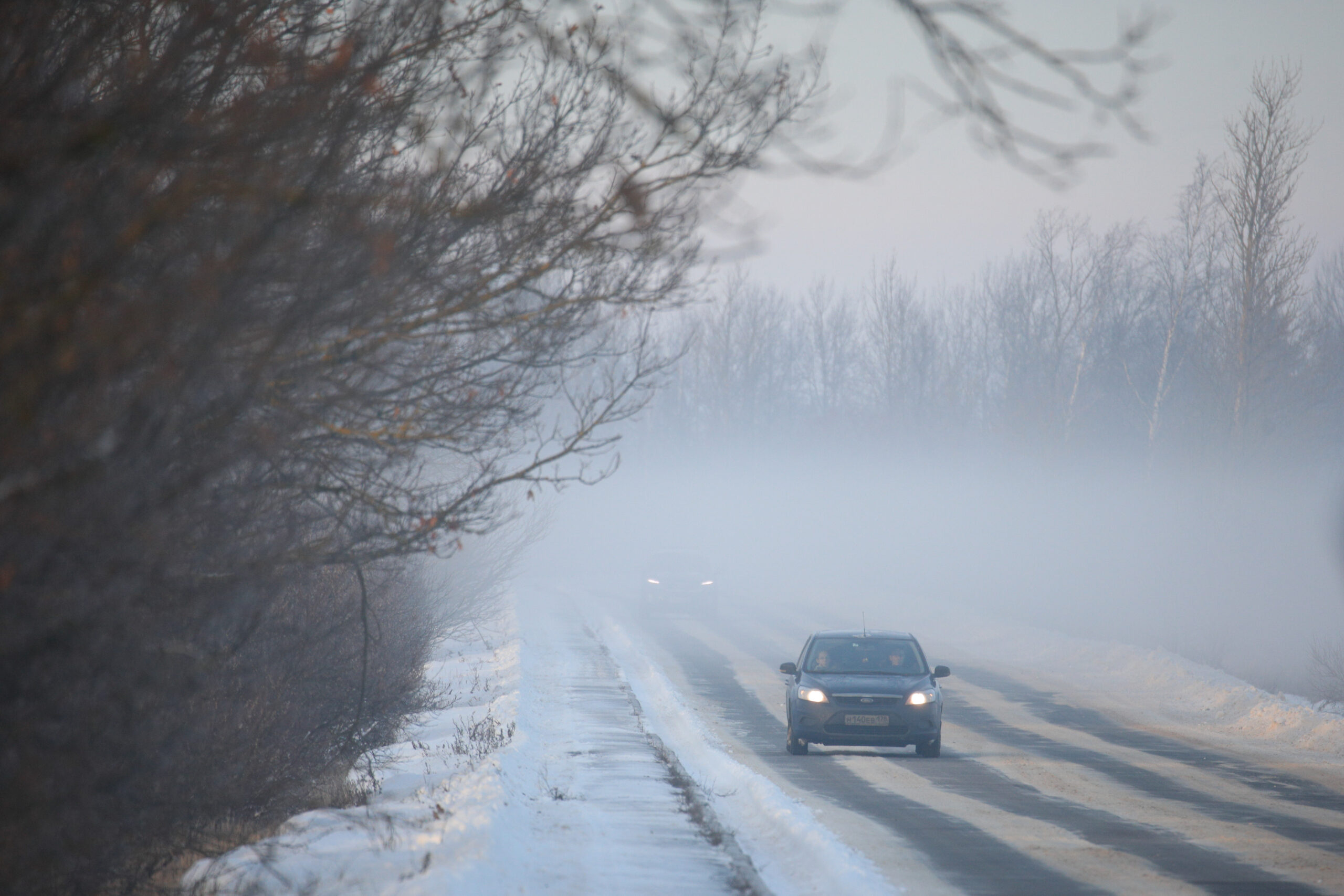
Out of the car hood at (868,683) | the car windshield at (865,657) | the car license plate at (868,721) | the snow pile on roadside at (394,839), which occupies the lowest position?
the car license plate at (868,721)

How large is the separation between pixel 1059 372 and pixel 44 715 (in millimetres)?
52055

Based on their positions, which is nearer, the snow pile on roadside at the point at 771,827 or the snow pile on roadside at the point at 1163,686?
the snow pile on roadside at the point at 771,827

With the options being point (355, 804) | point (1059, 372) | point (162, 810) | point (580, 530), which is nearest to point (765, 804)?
point (355, 804)

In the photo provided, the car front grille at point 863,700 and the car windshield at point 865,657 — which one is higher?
the car windshield at point 865,657

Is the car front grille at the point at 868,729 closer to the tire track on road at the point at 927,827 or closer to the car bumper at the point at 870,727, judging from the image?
the car bumper at the point at 870,727

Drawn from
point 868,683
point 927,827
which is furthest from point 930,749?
point 927,827

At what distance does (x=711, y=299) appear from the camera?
5832 mm

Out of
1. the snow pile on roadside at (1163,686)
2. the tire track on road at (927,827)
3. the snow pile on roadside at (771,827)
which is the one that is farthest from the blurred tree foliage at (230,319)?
the snow pile on roadside at (1163,686)

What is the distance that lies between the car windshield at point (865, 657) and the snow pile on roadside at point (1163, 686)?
5511mm

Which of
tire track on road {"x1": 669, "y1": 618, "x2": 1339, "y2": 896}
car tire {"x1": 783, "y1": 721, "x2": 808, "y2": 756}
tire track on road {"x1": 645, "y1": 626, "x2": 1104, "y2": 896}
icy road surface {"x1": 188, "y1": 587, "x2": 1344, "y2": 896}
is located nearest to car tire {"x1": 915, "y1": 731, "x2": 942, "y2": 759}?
tire track on road {"x1": 669, "y1": 618, "x2": 1339, "y2": 896}

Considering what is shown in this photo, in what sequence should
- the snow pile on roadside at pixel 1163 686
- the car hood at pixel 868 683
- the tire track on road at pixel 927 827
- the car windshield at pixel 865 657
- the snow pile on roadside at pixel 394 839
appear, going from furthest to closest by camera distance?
the snow pile on roadside at pixel 1163 686, the car windshield at pixel 865 657, the car hood at pixel 868 683, the tire track on road at pixel 927 827, the snow pile on roadside at pixel 394 839

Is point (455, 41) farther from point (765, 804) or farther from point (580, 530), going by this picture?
point (580, 530)

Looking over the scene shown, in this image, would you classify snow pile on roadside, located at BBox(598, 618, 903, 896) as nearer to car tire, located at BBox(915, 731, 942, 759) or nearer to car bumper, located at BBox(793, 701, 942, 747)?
car bumper, located at BBox(793, 701, 942, 747)

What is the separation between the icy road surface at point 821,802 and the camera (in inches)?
292
